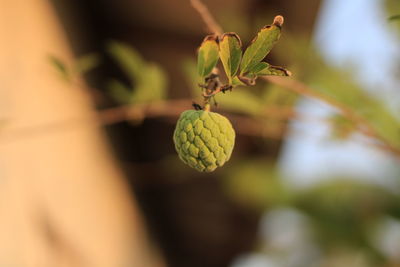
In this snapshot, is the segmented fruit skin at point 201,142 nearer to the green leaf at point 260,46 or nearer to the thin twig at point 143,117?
the green leaf at point 260,46

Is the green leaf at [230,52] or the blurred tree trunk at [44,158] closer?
the green leaf at [230,52]

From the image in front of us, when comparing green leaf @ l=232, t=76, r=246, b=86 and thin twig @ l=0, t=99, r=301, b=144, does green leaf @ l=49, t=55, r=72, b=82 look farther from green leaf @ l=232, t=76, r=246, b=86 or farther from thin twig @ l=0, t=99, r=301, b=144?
green leaf @ l=232, t=76, r=246, b=86

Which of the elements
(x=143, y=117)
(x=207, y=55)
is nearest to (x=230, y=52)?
(x=207, y=55)

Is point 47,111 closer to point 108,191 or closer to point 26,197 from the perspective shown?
point 26,197

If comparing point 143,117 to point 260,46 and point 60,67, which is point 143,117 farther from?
point 260,46

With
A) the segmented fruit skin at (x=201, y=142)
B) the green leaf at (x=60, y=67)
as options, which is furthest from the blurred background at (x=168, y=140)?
the segmented fruit skin at (x=201, y=142)
